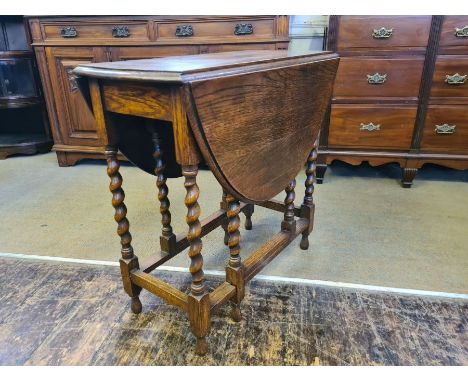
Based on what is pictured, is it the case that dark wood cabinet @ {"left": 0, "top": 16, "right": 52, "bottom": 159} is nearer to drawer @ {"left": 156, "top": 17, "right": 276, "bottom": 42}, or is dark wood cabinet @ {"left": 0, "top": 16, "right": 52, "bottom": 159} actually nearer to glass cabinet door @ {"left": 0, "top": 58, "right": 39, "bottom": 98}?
glass cabinet door @ {"left": 0, "top": 58, "right": 39, "bottom": 98}

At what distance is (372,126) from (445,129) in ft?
1.35

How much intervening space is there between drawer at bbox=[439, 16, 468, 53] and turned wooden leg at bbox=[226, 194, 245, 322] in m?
1.68

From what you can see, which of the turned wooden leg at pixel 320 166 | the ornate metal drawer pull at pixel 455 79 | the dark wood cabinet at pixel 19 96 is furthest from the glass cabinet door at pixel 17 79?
the ornate metal drawer pull at pixel 455 79

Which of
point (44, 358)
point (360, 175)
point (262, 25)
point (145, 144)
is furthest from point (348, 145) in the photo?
point (44, 358)

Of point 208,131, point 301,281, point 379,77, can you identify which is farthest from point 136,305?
point 379,77

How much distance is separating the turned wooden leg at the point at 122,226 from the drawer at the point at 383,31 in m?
1.59

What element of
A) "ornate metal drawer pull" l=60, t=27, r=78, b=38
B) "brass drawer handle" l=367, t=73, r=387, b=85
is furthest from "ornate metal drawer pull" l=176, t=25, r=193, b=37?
"brass drawer handle" l=367, t=73, r=387, b=85

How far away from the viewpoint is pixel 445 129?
86.4 inches

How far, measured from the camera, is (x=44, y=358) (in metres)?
1.12

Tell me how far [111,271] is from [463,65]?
209 centimetres

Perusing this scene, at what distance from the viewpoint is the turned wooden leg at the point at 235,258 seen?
1124mm

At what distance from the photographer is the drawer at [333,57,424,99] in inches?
83.0
